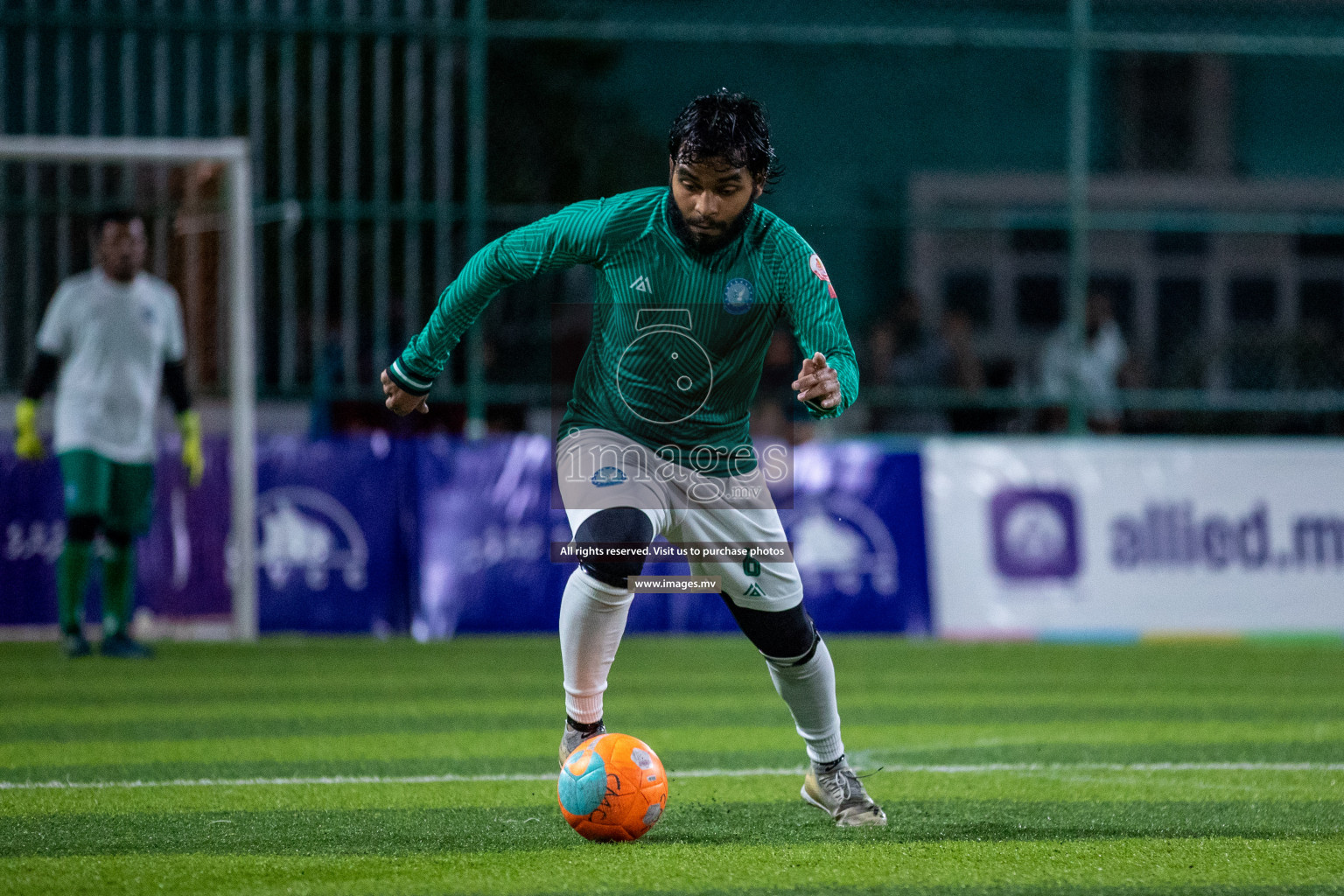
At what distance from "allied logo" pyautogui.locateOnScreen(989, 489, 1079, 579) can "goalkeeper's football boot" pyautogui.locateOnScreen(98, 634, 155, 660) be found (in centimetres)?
544

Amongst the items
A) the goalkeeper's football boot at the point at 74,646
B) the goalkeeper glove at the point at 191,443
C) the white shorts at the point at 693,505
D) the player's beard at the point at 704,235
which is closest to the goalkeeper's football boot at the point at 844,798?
the white shorts at the point at 693,505

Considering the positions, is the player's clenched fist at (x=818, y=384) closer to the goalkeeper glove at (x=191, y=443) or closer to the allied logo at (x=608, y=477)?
the allied logo at (x=608, y=477)

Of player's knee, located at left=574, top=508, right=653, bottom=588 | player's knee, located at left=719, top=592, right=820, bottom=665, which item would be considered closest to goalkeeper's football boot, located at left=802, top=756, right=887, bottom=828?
player's knee, located at left=719, top=592, right=820, bottom=665

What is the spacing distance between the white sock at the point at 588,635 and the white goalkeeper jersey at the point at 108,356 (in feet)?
19.4

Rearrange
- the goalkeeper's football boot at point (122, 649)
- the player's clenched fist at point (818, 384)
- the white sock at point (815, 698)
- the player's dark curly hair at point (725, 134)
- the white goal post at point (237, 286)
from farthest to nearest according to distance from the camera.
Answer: the white goal post at point (237, 286), the goalkeeper's football boot at point (122, 649), the white sock at point (815, 698), the player's dark curly hair at point (725, 134), the player's clenched fist at point (818, 384)

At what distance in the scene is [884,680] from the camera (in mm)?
9164

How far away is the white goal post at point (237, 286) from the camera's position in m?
10.8

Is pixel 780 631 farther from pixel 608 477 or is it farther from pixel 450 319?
pixel 450 319

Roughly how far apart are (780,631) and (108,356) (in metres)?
6.56

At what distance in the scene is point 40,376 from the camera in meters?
10.0

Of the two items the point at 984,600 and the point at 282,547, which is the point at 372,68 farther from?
the point at 984,600

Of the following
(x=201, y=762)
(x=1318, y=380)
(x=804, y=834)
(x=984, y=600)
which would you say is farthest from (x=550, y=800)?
(x=1318, y=380)

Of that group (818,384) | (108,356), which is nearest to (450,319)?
(818,384)

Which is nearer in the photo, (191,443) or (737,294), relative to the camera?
(737,294)
